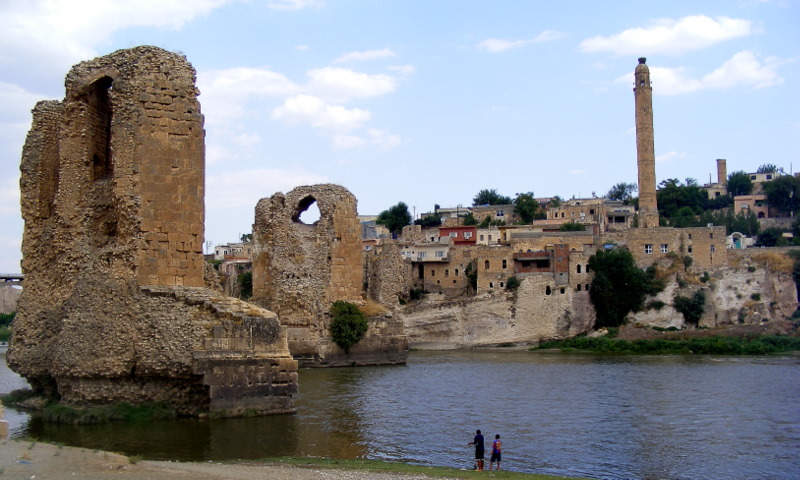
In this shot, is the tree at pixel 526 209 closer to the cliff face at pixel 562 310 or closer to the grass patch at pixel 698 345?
the cliff face at pixel 562 310

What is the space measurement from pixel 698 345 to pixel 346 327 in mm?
18279

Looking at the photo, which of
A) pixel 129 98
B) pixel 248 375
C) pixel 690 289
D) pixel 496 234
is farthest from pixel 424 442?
pixel 496 234

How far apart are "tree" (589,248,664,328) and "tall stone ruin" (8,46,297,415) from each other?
110 feet

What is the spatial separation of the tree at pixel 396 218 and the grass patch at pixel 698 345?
3514 cm

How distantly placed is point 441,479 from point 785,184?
7329cm

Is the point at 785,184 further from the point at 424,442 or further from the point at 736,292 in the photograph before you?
the point at 424,442

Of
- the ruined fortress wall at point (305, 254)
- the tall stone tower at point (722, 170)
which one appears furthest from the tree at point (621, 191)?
the ruined fortress wall at point (305, 254)

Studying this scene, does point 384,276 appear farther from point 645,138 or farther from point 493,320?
point 645,138

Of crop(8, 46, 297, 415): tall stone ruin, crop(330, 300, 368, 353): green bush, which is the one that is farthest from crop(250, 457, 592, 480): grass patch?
crop(330, 300, 368, 353): green bush

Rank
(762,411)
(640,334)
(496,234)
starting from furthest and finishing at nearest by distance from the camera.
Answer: (496,234), (640,334), (762,411)

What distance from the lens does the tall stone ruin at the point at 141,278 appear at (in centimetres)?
1756

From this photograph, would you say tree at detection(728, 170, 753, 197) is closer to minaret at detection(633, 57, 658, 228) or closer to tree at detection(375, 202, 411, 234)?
minaret at detection(633, 57, 658, 228)

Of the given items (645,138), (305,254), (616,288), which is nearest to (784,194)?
(645,138)

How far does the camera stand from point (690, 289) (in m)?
49.6
